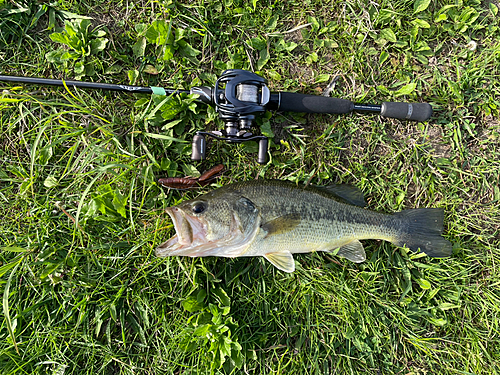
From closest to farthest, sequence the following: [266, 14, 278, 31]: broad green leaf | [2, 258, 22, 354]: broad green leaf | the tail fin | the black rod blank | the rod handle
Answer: [2, 258, 22, 354]: broad green leaf < the black rod blank < the tail fin < the rod handle < [266, 14, 278, 31]: broad green leaf

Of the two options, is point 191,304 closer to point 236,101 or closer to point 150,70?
point 236,101

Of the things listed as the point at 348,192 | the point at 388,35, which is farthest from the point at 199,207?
the point at 388,35

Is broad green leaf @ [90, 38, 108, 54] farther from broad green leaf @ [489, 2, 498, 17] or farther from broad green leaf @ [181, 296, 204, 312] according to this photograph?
broad green leaf @ [489, 2, 498, 17]

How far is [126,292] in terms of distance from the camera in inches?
110

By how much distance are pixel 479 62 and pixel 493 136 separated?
904 mm

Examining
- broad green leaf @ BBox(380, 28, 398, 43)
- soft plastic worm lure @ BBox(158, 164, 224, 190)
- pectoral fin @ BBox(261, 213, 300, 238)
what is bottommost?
pectoral fin @ BBox(261, 213, 300, 238)

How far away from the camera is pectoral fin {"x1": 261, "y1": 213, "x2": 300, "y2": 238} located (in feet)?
8.18

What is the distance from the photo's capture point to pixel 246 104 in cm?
251

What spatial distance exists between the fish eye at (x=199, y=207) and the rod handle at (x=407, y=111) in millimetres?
2207

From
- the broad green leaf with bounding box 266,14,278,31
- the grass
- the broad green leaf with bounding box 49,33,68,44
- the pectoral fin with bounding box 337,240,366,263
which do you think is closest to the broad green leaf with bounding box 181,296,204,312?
the grass

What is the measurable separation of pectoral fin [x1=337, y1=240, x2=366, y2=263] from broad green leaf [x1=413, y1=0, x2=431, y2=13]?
2817 millimetres

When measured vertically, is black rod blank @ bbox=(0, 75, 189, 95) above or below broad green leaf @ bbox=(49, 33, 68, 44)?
below

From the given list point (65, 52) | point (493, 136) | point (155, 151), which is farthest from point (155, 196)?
point (493, 136)

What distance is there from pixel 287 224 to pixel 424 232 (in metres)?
1.58
